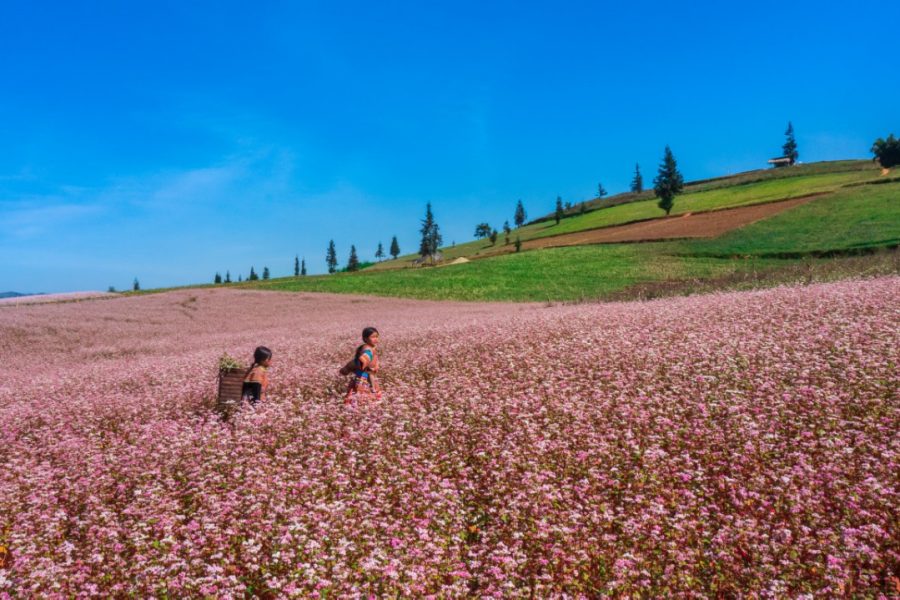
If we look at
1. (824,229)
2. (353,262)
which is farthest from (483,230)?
(824,229)

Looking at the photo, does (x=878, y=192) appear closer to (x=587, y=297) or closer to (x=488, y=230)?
(x=587, y=297)

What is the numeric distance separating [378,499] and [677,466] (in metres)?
3.83

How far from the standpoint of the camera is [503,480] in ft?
22.3

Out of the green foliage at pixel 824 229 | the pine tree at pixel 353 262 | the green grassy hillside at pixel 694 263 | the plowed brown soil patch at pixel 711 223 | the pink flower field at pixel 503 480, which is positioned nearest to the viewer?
the pink flower field at pixel 503 480

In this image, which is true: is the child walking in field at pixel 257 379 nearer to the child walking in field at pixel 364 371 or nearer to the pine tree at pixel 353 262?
the child walking in field at pixel 364 371

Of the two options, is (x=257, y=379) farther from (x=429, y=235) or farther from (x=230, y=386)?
(x=429, y=235)

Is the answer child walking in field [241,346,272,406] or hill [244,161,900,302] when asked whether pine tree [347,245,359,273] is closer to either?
hill [244,161,900,302]

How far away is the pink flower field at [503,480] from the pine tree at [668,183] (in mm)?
93885

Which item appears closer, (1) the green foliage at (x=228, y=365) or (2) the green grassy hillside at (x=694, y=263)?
(1) the green foliage at (x=228, y=365)

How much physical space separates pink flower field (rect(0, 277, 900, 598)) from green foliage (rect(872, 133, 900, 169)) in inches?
4137

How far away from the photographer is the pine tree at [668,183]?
100000 mm

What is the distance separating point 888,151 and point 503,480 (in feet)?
386

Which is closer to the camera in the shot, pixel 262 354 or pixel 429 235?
pixel 262 354

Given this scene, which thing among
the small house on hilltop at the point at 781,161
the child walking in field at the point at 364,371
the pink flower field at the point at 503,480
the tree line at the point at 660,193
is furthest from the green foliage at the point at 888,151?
the child walking in field at the point at 364,371
